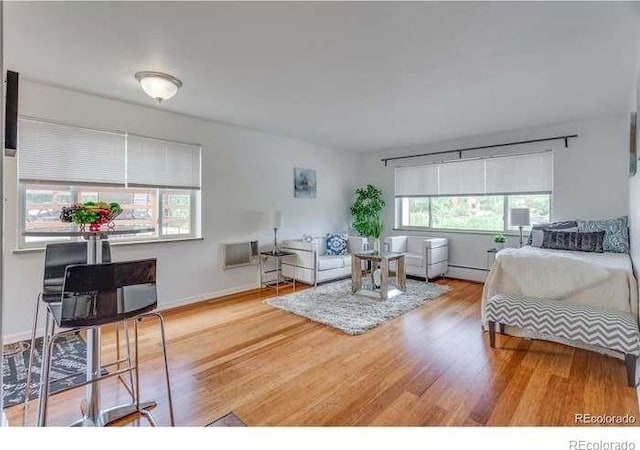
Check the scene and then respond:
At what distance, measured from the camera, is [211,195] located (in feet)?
14.2

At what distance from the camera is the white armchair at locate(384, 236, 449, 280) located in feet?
16.6

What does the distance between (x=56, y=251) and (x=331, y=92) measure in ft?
8.68

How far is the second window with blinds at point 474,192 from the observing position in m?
4.70

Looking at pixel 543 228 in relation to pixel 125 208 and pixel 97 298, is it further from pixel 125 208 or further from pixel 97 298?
pixel 125 208

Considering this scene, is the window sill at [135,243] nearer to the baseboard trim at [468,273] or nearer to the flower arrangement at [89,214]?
the flower arrangement at [89,214]

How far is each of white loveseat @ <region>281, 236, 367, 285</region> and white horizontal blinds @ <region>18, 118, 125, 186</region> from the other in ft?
7.93

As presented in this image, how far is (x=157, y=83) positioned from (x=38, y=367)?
244cm

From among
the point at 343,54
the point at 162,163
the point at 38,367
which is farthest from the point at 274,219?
the point at 38,367

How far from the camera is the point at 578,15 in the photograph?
1.97m

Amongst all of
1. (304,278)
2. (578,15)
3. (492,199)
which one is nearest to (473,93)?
(578,15)

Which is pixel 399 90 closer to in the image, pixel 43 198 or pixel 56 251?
pixel 56 251

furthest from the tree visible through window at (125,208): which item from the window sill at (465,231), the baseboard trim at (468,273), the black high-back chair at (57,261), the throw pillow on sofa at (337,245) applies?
the baseboard trim at (468,273)

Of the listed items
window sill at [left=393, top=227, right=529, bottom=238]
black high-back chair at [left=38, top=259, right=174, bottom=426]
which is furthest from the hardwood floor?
window sill at [left=393, top=227, right=529, bottom=238]

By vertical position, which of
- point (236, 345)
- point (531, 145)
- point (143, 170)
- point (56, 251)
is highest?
point (531, 145)
